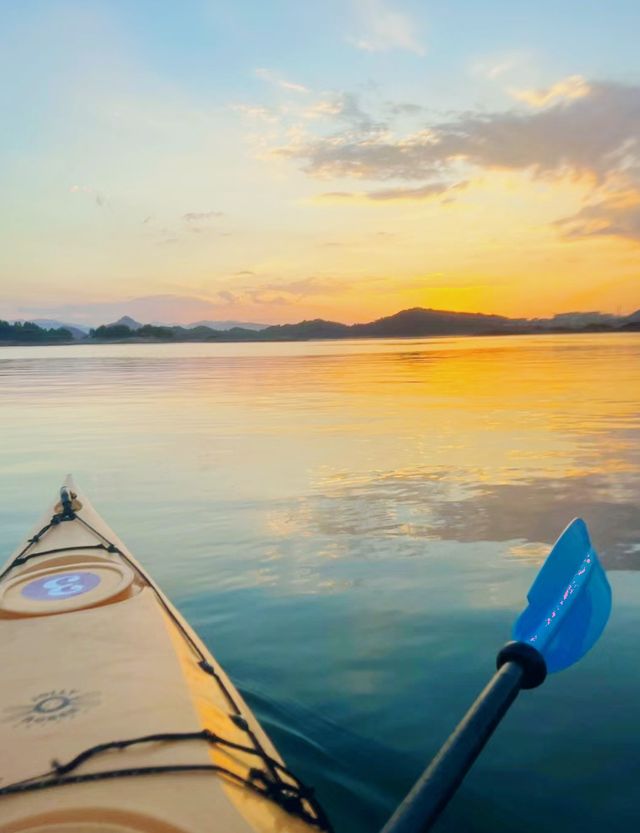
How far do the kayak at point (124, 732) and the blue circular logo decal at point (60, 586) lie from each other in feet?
0.07

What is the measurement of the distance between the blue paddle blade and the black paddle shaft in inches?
18.7

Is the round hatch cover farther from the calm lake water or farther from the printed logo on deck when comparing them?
the printed logo on deck

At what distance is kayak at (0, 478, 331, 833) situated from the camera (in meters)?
2.45

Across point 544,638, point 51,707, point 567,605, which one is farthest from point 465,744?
point 51,707

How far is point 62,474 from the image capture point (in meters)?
11.4

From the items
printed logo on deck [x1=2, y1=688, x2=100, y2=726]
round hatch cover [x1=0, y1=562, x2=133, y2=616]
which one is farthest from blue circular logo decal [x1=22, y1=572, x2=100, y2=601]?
printed logo on deck [x1=2, y1=688, x2=100, y2=726]

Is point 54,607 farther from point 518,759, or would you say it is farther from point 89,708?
point 518,759

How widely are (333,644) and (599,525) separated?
4093mm

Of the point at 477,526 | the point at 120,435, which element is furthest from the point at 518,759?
the point at 120,435

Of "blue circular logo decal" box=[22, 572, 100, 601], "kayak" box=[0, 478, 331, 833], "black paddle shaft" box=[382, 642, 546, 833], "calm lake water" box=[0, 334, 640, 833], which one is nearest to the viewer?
"black paddle shaft" box=[382, 642, 546, 833]

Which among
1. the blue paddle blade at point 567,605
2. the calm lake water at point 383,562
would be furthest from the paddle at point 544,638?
the calm lake water at point 383,562

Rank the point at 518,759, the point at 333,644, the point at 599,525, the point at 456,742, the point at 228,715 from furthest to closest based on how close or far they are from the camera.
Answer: the point at 599,525 → the point at 333,644 → the point at 518,759 → the point at 228,715 → the point at 456,742

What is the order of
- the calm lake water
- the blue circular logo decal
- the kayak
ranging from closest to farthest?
1. the kayak
2. the calm lake water
3. the blue circular logo decal

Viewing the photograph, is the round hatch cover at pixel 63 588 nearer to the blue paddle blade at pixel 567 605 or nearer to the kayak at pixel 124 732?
the kayak at pixel 124 732
